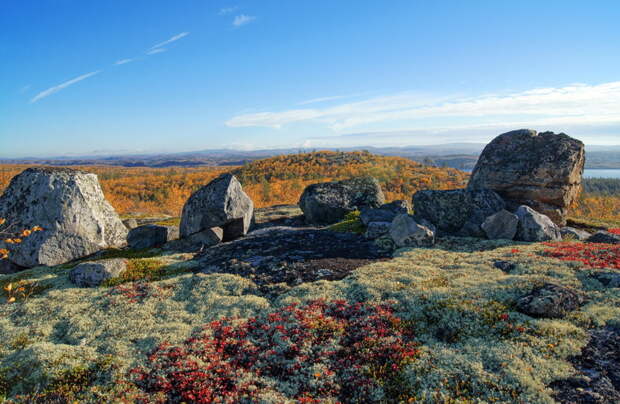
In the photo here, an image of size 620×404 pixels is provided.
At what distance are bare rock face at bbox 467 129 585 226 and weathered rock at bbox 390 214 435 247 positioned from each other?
777 centimetres

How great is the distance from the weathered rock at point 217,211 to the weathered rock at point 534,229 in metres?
19.6

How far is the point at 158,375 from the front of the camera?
9891mm

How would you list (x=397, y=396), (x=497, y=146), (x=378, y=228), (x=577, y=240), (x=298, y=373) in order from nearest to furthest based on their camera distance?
(x=397, y=396) < (x=298, y=373) < (x=577, y=240) < (x=378, y=228) < (x=497, y=146)

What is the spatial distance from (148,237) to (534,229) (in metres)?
26.9

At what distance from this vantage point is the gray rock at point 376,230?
23219mm

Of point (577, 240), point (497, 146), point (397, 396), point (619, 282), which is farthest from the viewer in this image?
point (497, 146)

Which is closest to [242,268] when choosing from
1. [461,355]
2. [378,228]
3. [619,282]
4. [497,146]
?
[378,228]

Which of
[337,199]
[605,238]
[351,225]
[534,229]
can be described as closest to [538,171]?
[534,229]

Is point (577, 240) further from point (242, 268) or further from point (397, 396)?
point (242, 268)

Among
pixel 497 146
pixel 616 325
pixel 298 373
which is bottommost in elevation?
pixel 298 373

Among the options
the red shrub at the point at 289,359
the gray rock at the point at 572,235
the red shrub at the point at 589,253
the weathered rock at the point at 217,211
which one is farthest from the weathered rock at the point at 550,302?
the weathered rock at the point at 217,211

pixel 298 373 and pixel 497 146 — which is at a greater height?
pixel 497 146

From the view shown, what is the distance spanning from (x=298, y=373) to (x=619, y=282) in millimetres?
13388

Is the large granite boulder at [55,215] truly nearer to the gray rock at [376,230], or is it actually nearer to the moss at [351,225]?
the moss at [351,225]
